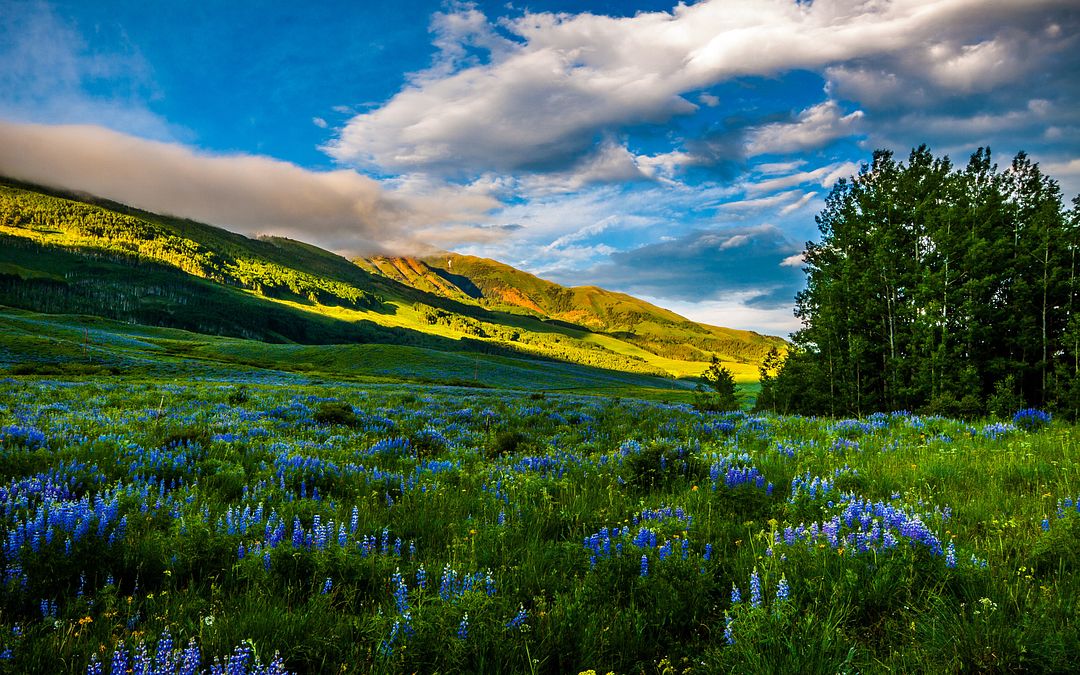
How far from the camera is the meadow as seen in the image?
2.81 m

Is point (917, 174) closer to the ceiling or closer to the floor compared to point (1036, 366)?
closer to the ceiling

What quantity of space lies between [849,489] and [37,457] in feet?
35.1

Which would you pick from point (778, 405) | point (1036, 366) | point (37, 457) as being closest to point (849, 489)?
point (37, 457)

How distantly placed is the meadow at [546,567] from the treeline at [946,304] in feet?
73.9

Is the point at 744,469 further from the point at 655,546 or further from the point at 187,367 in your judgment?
the point at 187,367

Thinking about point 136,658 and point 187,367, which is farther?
point 187,367

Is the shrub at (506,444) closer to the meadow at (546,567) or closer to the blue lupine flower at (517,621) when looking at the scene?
the meadow at (546,567)

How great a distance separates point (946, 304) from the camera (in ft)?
111

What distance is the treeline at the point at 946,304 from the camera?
3122 centimetres

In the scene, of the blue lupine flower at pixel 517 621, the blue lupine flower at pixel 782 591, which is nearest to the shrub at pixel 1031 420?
the blue lupine flower at pixel 782 591

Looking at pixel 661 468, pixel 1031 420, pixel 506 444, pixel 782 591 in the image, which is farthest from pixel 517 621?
pixel 1031 420

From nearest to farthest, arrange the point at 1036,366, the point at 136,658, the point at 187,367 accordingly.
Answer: the point at 136,658 → the point at 1036,366 → the point at 187,367

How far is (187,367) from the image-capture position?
60656 millimetres

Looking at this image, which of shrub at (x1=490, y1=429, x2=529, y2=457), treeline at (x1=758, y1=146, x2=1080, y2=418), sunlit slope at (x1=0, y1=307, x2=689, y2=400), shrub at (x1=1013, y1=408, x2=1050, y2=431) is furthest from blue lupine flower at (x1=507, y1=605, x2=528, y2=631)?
sunlit slope at (x1=0, y1=307, x2=689, y2=400)
